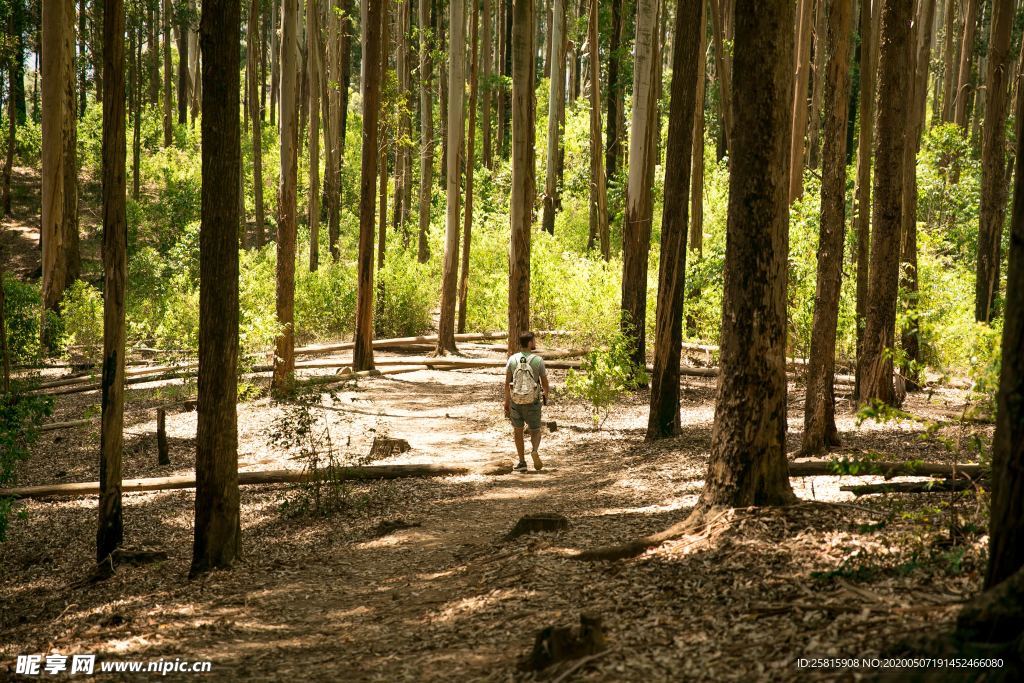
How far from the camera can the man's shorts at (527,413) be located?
1010cm

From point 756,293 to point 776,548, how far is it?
156 centimetres

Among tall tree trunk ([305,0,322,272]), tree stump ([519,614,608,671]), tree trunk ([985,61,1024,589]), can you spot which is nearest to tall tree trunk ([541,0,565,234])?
tall tree trunk ([305,0,322,272])

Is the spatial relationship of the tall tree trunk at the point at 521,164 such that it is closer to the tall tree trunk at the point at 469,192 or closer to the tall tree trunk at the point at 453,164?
the tall tree trunk at the point at 453,164

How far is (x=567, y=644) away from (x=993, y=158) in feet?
45.2

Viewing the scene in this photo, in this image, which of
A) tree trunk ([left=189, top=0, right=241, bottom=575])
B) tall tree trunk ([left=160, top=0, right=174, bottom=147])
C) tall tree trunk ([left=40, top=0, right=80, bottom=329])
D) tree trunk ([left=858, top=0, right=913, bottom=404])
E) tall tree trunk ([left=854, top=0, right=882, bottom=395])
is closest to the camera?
tree trunk ([left=189, top=0, right=241, bottom=575])

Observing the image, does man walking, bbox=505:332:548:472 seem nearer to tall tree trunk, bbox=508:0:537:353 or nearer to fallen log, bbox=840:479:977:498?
tall tree trunk, bbox=508:0:537:353

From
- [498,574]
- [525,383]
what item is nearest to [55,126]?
[525,383]

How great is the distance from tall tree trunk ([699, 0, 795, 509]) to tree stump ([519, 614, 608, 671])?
5.41 ft

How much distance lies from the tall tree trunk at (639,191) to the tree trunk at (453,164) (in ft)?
18.7

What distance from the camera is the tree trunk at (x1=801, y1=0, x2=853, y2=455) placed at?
848 cm

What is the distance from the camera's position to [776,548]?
16.5ft

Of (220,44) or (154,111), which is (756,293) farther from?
(154,111)

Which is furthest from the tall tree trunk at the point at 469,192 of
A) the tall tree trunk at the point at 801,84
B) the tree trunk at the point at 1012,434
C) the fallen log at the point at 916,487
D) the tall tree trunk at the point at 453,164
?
the tree trunk at the point at 1012,434

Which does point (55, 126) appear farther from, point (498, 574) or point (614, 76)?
point (498, 574)
